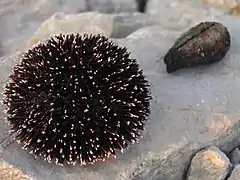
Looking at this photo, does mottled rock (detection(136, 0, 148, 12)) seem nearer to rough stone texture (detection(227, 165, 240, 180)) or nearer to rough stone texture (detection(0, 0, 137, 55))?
rough stone texture (detection(0, 0, 137, 55))

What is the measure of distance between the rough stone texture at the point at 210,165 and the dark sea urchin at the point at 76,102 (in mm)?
219

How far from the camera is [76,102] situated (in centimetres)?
127

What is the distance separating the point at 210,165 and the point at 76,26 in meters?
0.86

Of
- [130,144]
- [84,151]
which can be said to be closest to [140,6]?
[130,144]

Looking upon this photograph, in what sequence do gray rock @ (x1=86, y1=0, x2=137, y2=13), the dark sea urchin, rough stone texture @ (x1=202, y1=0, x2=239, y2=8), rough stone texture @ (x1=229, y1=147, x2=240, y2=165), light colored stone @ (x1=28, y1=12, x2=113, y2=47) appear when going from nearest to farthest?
the dark sea urchin
rough stone texture @ (x1=229, y1=147, x2=240, y2=165)
light colored stone @ (x1=28, y1=12, x2=113, y2=47)
rough stone texture @ (x1=202, y1=0, x2=239, y2=8)
gray rock @ (x1=86, y1=0, x2=137, y2=13)

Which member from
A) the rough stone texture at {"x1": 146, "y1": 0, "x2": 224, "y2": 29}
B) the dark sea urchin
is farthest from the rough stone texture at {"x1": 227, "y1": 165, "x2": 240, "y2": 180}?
the rough stone texture at {"x1": 146, "y1": 0, "x2": 224, "y2": 29}

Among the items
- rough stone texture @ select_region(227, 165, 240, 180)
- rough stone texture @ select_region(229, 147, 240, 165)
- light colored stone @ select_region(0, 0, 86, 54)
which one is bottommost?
rough stone texture @ select_region(229, 147, 240, 165)

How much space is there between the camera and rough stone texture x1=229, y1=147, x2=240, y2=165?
1.56 metres

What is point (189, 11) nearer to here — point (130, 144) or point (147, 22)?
point (147, 22)

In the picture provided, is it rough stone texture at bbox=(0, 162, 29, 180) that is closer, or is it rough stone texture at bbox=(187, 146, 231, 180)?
rough stone texture at bbox=(0, 162, 29, 180)

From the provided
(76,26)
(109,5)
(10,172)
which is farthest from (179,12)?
(10,172)

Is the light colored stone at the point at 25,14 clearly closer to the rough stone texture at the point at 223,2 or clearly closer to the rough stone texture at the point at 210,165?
the rough stone texture at the point at 223,2

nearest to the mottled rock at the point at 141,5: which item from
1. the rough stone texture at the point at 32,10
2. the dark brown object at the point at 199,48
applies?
the rough stone texture at the point at 32,10

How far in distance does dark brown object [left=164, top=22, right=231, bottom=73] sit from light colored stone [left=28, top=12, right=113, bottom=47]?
1.39 ft
